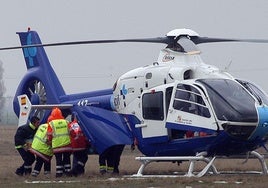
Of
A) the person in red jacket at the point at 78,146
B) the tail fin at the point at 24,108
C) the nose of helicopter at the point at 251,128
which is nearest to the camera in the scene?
the nose of helicopter at the point at 251,128

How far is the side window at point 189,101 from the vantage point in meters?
17.6

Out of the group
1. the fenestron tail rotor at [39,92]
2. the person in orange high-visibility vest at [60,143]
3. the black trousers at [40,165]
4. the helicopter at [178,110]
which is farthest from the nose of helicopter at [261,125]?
the fenestron tail rotor at [39,92]

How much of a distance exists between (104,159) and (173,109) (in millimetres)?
2506

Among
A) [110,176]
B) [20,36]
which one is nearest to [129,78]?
[110,176]

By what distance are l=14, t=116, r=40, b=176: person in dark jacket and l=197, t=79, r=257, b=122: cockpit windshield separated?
15.2 feet

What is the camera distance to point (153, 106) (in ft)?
61.6

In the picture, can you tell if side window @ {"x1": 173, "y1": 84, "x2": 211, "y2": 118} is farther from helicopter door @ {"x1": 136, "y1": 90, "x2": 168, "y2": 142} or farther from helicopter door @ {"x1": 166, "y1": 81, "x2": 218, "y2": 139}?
helicopter door @ {"x1": 136, "y1": 90, "x2": 168, "y2": 142}

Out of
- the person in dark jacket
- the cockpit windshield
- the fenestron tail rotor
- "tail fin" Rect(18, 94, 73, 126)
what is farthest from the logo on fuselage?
the fenestron tail rotor

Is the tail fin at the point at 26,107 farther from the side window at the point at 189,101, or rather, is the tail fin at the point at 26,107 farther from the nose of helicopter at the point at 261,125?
the nose of helicopter at the point at 261,125

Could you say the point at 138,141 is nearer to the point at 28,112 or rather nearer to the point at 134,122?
→ the point at 134,122

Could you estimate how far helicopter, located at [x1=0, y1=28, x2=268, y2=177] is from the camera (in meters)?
17.4

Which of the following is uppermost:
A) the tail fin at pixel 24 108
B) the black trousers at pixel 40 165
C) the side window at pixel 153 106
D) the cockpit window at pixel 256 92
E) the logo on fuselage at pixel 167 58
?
the logo on fuselage at pixel 167 58

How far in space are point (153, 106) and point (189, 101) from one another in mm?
1156

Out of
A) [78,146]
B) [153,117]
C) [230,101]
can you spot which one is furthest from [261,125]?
[78,146]
